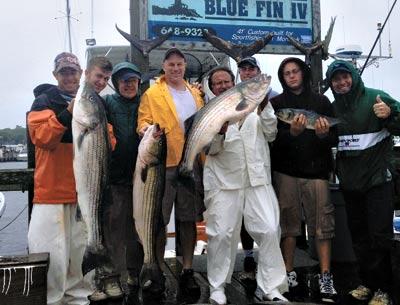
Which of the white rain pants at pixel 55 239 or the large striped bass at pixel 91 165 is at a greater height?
the large striped bass at pixel 91 165

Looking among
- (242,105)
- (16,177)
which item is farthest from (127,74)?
(16,177)

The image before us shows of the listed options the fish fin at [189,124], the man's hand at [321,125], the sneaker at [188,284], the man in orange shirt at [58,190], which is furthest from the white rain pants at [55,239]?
the man's hand at [321,125]

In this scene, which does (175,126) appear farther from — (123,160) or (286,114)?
(286,114)

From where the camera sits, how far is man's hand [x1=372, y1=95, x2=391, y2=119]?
13.8 feet

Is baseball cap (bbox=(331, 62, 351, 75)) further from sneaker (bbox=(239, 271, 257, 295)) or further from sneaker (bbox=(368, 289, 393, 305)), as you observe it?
sneaker (bbox=(239, 271, 257, 295))

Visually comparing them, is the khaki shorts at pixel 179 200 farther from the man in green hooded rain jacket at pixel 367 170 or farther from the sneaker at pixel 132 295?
the man in green hooded rain jacket at pixel 367 170

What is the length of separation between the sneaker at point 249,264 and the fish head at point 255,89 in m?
2.17

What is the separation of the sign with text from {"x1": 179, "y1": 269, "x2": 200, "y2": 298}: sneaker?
3.08 metres

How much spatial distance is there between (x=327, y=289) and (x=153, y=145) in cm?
215

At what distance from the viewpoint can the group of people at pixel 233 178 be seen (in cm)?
406

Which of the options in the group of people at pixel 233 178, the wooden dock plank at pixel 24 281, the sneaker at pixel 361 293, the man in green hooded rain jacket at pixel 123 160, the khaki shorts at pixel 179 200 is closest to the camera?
the wooden dock plank at pixel 24 281

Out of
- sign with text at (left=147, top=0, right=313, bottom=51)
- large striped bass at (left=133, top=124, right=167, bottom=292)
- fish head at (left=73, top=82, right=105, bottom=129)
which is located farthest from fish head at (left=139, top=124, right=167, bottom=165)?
sign with text at (left=147, top=0, right=313, bottom=51)

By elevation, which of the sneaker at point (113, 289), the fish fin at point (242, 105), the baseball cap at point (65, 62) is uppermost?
the baseball cap at point (65, 62)

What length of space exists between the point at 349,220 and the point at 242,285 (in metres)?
1.28
